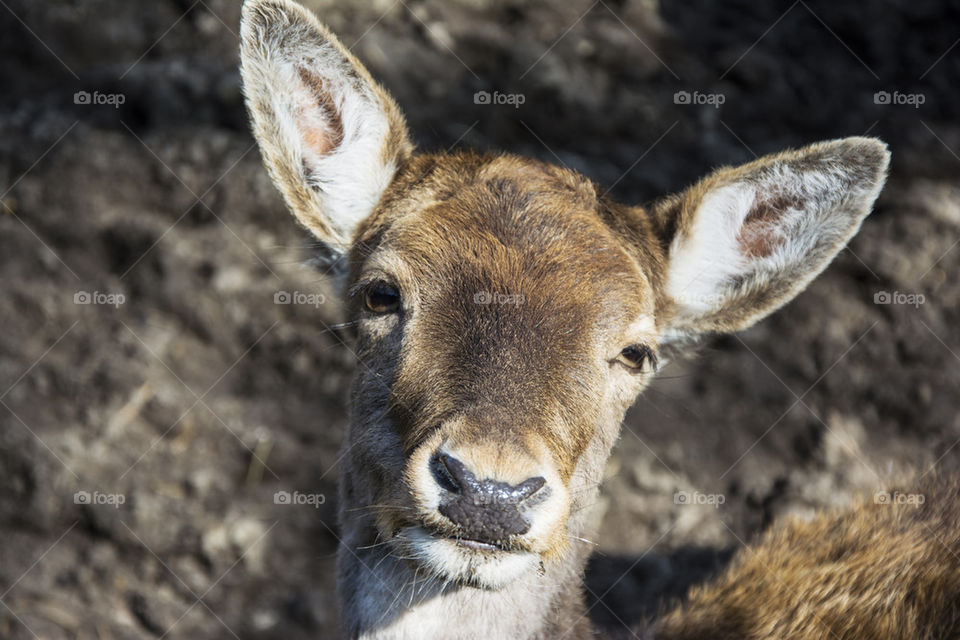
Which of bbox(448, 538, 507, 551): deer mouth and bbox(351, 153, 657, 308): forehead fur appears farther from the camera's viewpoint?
bbox(351, 153, 657, 308): forehead fur

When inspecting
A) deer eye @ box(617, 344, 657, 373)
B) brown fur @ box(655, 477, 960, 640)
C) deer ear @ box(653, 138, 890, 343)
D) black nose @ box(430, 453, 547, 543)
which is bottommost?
brown fur @ box(655, 477, 960, 640)

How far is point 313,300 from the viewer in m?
5.99

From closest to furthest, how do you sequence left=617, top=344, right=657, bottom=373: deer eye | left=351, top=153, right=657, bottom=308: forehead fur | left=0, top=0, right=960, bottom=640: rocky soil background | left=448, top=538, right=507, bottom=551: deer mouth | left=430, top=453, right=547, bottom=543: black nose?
left=430, top=453, right=547, bottom=543: black nose, left=448, top=538, right=507, bottom=551: deer mouth, left=351, top=153, right=657, bottom=308: forehead fur, left=617, top=344, right=657, bottom=373: deer eye, left=0, top=0, right=960, bottom=640: rocky soil background

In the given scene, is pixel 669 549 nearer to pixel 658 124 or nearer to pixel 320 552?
pixel 320 552

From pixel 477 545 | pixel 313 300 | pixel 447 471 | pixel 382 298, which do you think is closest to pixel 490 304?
pixel 382 298

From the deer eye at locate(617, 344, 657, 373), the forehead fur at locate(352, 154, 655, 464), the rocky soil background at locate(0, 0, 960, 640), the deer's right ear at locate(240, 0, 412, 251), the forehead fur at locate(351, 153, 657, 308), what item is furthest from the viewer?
the rocky soil background at locate(0, 0, 960, 640)

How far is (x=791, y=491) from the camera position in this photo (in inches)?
215

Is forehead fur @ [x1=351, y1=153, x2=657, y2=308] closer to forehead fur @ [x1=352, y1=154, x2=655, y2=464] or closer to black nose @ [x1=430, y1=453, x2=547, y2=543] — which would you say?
forehead fur @ [x1=352, y1=154, x2=655, y2=464]

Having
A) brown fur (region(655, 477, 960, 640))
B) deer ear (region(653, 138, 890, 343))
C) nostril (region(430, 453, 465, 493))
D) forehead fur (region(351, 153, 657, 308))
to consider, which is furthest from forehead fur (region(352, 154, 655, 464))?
brown fur (region(655, 477, 960, 640))

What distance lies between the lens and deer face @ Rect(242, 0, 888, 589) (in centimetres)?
270

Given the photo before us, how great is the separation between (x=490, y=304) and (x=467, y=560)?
2.76 ft

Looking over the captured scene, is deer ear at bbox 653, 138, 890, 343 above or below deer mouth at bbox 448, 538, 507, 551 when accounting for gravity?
above

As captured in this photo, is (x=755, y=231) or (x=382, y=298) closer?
(x=382, y=298)

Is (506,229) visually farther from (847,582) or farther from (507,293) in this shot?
(847,582)
